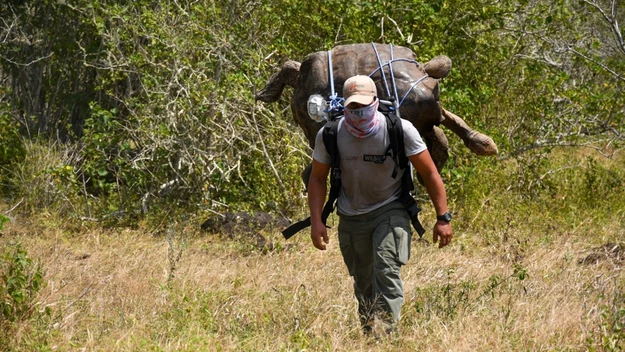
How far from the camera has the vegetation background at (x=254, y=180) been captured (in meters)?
5.95

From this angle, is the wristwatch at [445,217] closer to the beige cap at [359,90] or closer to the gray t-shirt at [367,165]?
the gray t-shirt at [367,165]

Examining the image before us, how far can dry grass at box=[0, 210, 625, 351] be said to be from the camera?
5379 millimetres

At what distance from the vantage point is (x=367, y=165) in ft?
18.0

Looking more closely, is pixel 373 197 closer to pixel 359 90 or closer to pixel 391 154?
pixel 391 154

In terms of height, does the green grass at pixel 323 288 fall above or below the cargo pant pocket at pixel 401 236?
below

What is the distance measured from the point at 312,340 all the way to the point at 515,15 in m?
6.59

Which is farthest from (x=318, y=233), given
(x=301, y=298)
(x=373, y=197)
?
(x=301, y=298)

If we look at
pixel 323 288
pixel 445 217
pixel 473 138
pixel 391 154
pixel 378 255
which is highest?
pixel 391 154

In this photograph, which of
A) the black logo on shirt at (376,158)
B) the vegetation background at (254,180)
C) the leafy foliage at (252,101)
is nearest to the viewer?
the black logo on shirt at (376,158)

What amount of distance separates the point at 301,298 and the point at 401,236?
1013 millimetres

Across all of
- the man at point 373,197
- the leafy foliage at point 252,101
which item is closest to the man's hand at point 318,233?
the man at point 373,197

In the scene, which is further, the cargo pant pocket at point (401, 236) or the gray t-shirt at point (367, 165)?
the cargo pant pocket at point (401, 236)

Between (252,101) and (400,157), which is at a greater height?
(400,157)

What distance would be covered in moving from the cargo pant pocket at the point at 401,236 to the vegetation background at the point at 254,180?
0.40 meters
